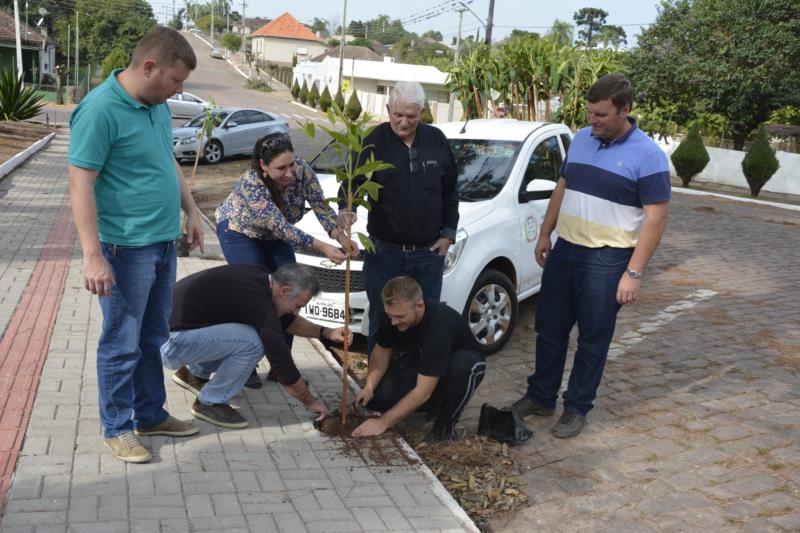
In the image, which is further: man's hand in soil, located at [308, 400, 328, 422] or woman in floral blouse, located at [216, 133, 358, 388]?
woman in floral blouse, located at [216, 133, 358, 388]

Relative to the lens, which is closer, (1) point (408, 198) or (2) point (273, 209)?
(2) point (273, 209)

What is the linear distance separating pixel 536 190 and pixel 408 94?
89.6 inches

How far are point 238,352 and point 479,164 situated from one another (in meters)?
3.23

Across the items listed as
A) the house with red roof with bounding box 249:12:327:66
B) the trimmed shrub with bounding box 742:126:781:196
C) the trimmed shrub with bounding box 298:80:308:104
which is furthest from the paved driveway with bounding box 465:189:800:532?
the house with red roof with bounding box 249:12:327:66

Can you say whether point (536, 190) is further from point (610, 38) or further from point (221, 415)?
point (610, 38)

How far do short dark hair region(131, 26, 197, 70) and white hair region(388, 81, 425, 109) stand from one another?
1.41 m

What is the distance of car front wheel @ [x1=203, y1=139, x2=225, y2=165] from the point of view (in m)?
20.5

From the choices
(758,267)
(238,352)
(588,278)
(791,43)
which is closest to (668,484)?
(588,278)

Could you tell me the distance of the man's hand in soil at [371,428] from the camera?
4.38 meters

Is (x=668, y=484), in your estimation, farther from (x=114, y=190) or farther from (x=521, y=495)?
(x=114, y=190)

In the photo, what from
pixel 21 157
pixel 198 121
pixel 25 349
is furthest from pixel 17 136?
pixel 25 349

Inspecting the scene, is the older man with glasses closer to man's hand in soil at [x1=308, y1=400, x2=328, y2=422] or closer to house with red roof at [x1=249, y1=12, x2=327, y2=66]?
man's hand in soil at [x1=308, y1=400, x2=328, y2=422]

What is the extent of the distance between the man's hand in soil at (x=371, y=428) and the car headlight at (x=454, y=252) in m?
1.61

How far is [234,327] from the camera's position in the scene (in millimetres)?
4312
